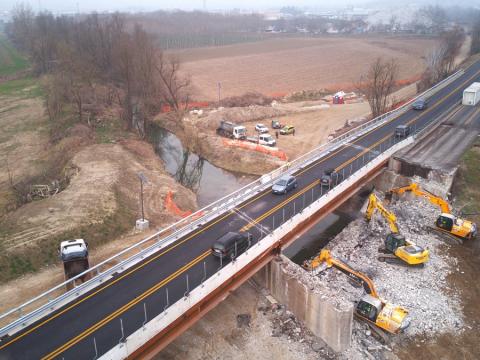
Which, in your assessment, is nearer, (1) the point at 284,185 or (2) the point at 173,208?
(1) the point at 284,185

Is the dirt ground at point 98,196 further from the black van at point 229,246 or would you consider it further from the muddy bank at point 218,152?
the black van at point 229,246

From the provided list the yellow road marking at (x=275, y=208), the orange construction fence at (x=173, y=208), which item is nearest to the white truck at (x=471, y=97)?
the yellow road marking at (x=275, y=208)

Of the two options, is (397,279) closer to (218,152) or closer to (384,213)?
(384,213)

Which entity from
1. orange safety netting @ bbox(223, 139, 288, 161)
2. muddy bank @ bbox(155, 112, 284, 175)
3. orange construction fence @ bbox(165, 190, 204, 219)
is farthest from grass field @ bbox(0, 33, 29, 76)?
orange construction fence @ bbox(165, 190, 204, 219)

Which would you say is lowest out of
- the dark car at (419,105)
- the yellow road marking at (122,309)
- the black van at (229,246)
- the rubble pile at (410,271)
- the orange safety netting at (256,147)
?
the rubble pile at (410,271)

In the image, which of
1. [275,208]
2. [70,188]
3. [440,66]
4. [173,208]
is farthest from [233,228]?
[440,66]
